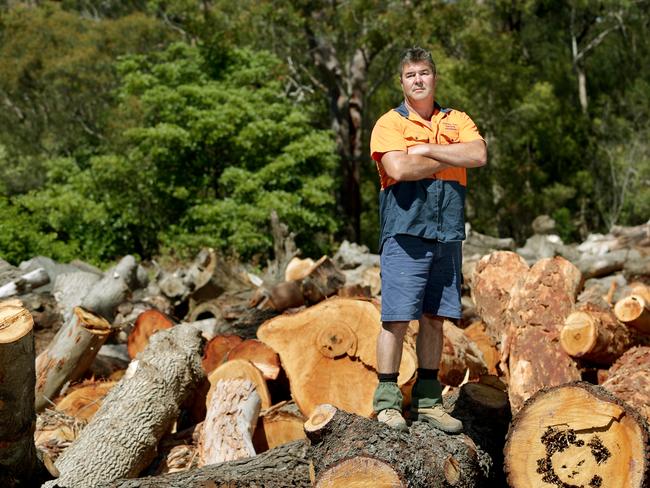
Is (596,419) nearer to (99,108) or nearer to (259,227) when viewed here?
(259,227)

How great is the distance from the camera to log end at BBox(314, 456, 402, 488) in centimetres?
319

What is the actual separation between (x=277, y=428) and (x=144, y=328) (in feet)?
6.90

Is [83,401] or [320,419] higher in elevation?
[320,419]

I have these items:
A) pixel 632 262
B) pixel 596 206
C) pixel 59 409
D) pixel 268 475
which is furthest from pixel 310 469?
pixel 596 206

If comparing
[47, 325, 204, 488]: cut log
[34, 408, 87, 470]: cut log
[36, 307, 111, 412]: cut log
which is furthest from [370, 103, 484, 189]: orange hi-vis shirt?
[36, 307, 111, 412]: cut log

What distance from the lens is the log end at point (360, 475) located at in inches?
126

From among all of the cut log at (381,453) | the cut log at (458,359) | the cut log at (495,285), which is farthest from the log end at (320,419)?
the cut log at (495,285)

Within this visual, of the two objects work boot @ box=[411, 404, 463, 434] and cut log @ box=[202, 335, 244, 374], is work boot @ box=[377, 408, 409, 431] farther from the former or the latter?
cut log @ box=[202, 335, 244, 374]

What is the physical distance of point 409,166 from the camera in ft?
12.1

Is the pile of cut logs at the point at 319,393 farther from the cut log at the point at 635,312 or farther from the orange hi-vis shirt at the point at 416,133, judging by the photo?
the orange hi-vis shirt at the point at 416,133

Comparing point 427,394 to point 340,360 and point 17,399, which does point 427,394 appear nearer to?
point 340,360

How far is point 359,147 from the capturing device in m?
18.9

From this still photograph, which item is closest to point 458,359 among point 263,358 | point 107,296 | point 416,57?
point 263,358

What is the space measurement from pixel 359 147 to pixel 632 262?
9163 millimetres
